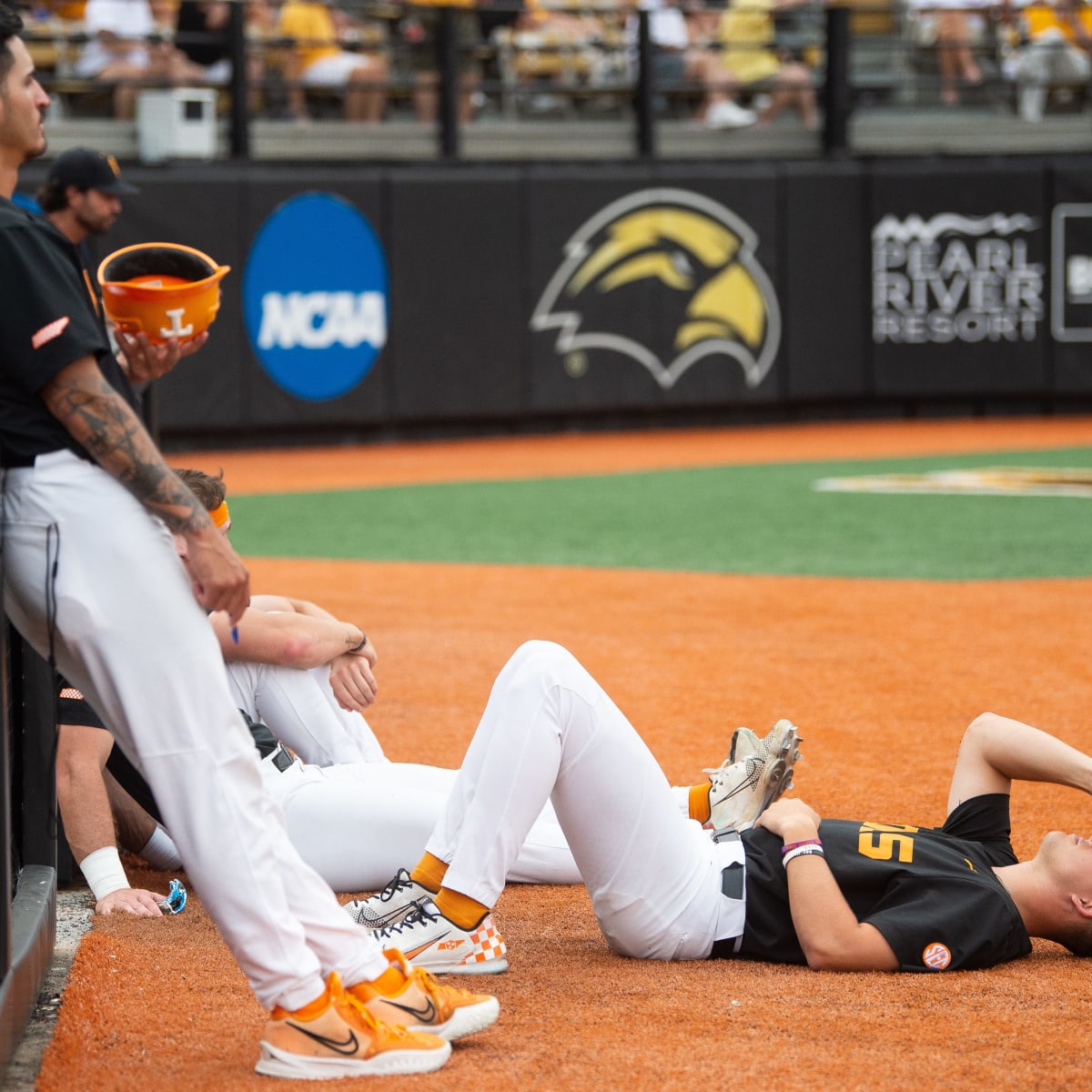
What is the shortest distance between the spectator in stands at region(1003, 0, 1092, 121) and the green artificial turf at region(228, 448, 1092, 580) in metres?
6.16

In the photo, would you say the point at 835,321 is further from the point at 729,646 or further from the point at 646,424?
the point at 729,646

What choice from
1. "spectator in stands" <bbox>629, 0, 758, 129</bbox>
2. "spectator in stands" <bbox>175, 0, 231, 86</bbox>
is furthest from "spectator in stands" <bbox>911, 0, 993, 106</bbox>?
"spectator in stands" <bbox>175, 0, 231, 86</bbox>

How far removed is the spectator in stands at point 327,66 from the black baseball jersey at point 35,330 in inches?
546

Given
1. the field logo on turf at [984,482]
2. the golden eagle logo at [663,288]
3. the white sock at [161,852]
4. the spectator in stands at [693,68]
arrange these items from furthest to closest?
the spectator in stands at [693,68]
the golden eagle logo at [663,288]
the field logo on turf at [984,482]
the white sock at [161,852]

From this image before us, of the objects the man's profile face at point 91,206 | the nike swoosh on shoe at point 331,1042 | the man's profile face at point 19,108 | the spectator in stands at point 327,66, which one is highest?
the spectator in stands at point 327,66

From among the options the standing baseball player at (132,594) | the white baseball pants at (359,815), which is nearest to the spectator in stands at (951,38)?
the white baseball pants at (359,815)

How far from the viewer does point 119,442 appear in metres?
2.64

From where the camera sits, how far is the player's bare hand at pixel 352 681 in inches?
164

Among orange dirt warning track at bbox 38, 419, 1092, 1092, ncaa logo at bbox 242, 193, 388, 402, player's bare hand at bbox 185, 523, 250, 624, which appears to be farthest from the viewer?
ncaa logo at bbox 242, 193, 388, 402

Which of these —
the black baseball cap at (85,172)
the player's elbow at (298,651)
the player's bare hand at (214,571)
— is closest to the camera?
the player's bare hand at (214,571)

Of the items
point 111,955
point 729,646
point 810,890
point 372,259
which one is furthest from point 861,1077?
point 372,259

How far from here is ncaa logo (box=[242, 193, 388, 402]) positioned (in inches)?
617

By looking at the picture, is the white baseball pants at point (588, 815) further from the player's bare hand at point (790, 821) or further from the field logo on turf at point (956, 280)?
the field logo on turf at point (956, 280)

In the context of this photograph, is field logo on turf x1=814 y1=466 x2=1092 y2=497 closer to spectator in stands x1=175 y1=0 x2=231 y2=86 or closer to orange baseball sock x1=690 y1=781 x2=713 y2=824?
spectator in stands x1=175 y1=0 x2=231 y2=86
